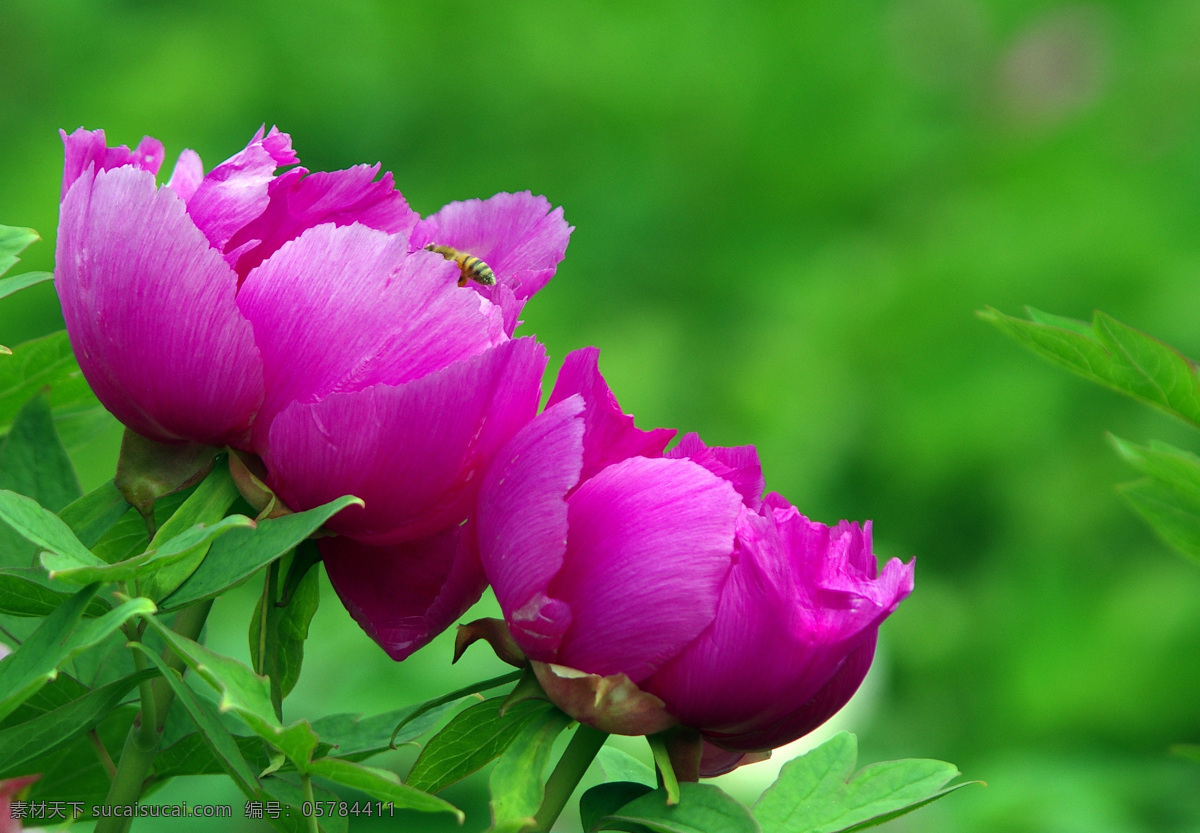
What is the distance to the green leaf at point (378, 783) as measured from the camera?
0.25 metres

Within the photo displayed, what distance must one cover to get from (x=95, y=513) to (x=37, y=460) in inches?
2.6

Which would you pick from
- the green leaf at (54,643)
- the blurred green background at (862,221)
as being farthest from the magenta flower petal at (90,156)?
the blurred green background at (862,221)

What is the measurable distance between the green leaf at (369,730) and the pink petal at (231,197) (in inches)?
5.0

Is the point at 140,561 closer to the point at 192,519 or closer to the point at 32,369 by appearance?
the point at 192,519

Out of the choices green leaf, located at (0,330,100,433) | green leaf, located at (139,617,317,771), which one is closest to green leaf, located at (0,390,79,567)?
green leaf, located at (0,330,100,433)

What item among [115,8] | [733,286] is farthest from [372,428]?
[115,8]

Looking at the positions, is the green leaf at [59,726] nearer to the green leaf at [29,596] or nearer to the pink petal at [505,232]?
the green leaf at [29,596]

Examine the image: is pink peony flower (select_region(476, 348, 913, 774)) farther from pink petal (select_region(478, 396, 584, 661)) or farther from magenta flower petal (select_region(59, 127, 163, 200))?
magenta flower petal (select_region(59, 127, 163, 200))

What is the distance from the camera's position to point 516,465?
28cm

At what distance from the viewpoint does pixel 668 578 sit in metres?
0.29

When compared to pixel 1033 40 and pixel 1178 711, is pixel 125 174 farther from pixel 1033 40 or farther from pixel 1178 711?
pixel 1033 40

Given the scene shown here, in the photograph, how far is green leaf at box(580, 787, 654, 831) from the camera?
31 cm

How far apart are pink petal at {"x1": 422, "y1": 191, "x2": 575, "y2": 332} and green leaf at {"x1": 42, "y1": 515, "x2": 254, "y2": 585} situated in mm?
121

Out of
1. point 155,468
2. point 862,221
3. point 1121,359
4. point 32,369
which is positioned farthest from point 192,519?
point 862,221
